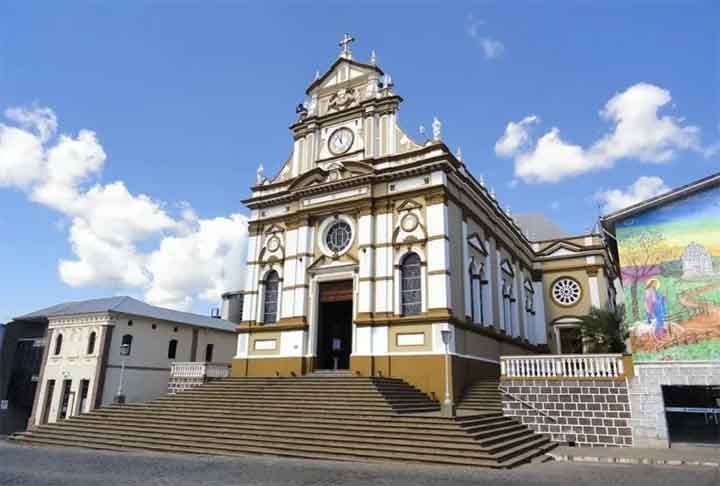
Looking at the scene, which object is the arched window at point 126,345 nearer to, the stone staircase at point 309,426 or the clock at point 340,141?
the stone staircase at point 309,426

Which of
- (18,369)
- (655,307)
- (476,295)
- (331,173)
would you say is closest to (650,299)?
(655,307)

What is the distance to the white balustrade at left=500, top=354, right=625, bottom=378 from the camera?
14.6 metres

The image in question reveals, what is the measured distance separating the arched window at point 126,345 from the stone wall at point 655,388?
77.8ft

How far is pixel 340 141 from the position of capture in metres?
22.8

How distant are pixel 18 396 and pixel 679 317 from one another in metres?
34.5

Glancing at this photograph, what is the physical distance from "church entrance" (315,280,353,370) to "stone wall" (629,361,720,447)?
10.9 m

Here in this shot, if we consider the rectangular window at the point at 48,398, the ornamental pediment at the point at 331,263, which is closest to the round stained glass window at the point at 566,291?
the ornamental pediment at the point at 331,263

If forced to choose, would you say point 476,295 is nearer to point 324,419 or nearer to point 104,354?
point 324,419

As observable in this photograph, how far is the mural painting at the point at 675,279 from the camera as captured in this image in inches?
520

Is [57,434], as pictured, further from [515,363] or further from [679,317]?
[679,317]

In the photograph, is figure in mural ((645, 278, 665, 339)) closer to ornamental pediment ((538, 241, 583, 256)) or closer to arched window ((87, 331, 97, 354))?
ornamental pediment ((538, 241, 583, 256))

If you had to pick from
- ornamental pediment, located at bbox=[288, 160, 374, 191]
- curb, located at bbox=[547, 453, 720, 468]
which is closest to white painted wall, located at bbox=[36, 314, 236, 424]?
ornamental pediment, located at bbox=[288, 160, 374, 191]

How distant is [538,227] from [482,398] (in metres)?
25.0

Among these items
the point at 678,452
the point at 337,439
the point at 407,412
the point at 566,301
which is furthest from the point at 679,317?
the point at 566,301
